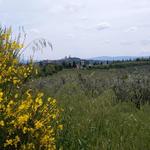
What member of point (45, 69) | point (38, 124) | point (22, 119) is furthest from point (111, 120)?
point (45, 69)

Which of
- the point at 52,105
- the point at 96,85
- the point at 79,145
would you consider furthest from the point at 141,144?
the point at 96,85

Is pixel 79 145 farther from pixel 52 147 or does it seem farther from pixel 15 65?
pixel 15 65

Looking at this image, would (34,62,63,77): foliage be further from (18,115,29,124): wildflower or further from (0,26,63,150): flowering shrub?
(18,115,29,124): wildflower

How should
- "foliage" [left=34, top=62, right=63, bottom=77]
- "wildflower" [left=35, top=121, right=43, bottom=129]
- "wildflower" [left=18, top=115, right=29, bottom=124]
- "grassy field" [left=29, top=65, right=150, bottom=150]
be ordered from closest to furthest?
"wildflower" [left=18, top=115, right=29, bottom=124] < "wildflower" [left=35, top=121, right=43, bottom=129] < "grassy field" [left=29, top=65, right=150, bottom=150] < "foliage" [left=34, top=62, right=63, bottom=77]

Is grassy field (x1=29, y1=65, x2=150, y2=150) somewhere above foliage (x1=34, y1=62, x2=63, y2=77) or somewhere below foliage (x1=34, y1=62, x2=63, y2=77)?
below

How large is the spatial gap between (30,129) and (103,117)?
3.46 meters

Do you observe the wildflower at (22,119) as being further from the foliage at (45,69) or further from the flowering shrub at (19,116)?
the foliage at (45,69)

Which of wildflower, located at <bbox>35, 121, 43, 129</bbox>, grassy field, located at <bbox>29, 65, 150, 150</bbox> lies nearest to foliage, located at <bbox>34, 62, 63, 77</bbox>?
grassy field, located at <bbox>29, 65, 150, 150</bbox>

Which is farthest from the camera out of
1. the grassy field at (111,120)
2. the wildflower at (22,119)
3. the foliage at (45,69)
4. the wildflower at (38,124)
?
the foliage at (45,69)

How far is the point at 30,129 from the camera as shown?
5176mm

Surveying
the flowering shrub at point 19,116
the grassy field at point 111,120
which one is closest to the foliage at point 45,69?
the grassy field at point 111,120

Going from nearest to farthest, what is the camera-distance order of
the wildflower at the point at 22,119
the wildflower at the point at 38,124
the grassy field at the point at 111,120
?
the wildflower at the point at 22,119 < the wildflower at the point at 38,124 < the grassy field at the point at 111,120

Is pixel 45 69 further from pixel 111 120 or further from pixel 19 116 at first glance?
pixel 19 116

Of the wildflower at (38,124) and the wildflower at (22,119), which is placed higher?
the wildflower at (22,119)
